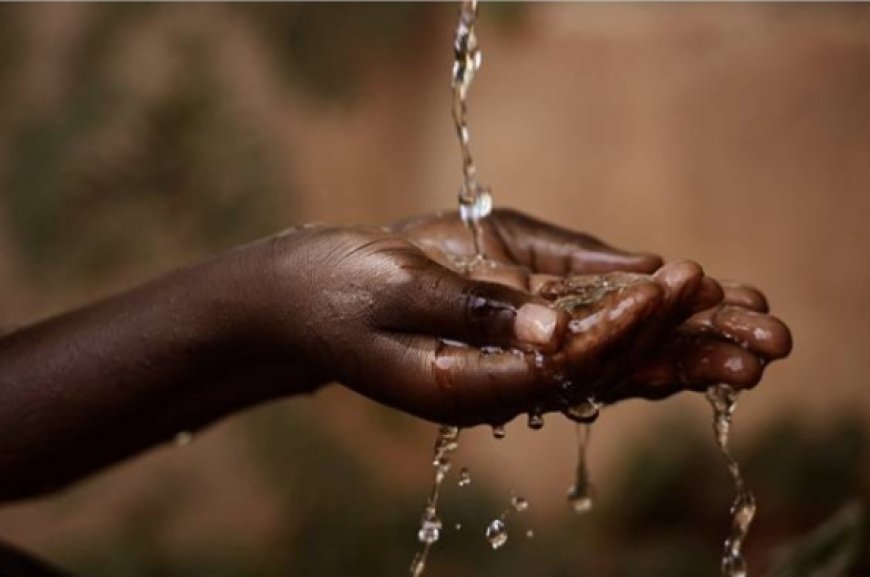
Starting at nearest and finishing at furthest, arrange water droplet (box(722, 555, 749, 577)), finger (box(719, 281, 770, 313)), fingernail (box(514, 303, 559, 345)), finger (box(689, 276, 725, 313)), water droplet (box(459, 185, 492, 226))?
fingernail (box(514, 303, 559, 345)), finger (box(689, 276, 725, 313)), finger (box(719, 281, 770, 313)), water droplet (box(459, 185, 492, 226)), water droplet (box(722, 555, 749, 577))

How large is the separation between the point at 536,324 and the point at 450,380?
100mm

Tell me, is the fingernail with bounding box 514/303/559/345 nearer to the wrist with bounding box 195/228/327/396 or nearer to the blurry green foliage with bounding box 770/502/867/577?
the wrist with bounding box 195/228/327/396

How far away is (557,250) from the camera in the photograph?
160cm

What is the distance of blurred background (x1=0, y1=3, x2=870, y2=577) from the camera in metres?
3.64

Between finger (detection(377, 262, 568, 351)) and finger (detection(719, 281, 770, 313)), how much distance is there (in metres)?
0.36

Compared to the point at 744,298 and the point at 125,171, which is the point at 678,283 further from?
the point at 125,171

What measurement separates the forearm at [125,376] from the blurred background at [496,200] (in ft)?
6.54

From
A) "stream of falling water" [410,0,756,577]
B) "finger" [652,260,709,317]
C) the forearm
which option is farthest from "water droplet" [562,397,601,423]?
the forearm

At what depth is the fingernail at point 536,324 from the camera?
1.13m

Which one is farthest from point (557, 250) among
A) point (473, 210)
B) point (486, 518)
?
point (486, 518)

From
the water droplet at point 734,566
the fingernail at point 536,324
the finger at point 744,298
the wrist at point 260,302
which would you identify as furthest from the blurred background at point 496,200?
the fingernail at point 536,324

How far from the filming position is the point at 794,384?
3672 millimetres

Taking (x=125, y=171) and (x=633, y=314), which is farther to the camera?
(x=125, y=171)

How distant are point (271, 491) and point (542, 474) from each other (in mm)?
798
